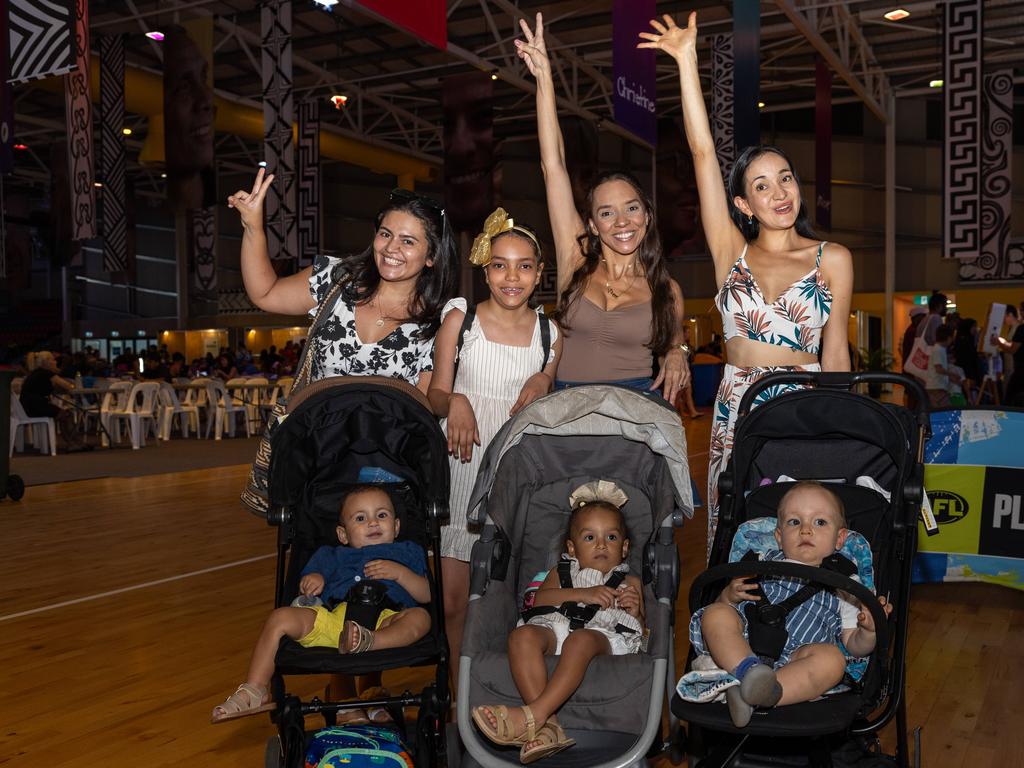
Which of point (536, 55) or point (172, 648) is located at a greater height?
point (536, 55)

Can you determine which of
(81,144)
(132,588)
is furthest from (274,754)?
(81,144)

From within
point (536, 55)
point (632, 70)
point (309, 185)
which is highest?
point (632, 70)

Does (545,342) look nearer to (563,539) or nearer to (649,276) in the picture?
(649,276)

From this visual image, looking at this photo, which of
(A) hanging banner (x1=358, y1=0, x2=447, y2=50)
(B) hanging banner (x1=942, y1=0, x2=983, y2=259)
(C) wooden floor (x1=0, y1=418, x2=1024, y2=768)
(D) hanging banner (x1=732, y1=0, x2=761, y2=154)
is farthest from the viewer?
(B) hanging banner (x1=942, y1=0, x2=983, y2=259)

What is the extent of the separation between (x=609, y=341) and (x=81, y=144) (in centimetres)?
807

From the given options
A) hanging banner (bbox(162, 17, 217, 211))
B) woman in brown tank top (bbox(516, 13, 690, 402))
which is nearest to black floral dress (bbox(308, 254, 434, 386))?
woman in brown tank top (bbox(516, 13, 690, 402))

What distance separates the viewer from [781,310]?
2645mm

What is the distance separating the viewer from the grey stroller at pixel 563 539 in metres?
2.30

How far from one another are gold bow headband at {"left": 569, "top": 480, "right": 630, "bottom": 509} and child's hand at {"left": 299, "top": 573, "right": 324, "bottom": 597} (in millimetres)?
734

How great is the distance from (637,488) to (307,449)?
0.94m

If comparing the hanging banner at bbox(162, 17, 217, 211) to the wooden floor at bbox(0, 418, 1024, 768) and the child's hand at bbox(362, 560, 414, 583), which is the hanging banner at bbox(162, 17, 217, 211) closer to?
the wooden floor at bbox(0, 418, 1024, 768)

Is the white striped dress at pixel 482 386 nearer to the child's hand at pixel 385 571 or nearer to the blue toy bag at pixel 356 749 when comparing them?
the child's hand at pixel 385 571

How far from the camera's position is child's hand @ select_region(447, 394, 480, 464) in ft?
9.06

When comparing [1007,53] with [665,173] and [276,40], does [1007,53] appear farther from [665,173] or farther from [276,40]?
[276,40]
